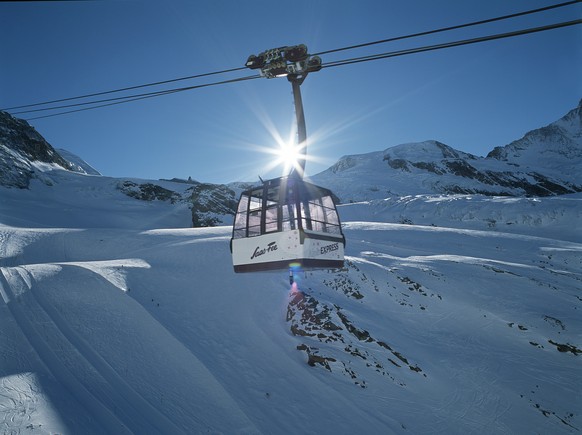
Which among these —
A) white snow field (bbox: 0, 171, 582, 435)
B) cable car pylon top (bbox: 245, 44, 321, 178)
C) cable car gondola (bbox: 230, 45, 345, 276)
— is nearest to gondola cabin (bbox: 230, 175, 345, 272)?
cable car gondola (bbox: 230, 45, 345, 276)

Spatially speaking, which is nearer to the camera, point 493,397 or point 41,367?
point 41,367

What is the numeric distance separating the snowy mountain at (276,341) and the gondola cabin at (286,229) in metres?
4.65

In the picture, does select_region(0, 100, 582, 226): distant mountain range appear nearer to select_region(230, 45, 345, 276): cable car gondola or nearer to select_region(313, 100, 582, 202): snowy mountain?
select_region(313, 100, 582, 202): snowy mountain

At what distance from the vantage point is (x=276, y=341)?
47.0ft

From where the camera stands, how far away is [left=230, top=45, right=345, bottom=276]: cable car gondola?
920 cm

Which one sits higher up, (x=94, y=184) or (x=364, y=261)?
(x=94, y=184)

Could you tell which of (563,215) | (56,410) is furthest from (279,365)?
(563,215)

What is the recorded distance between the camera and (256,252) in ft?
32.3

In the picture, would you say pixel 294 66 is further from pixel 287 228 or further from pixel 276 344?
pixel 276 344

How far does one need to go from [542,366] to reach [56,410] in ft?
66.2

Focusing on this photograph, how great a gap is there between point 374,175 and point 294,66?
431 ft

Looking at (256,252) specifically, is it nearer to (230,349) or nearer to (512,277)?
(230,349)

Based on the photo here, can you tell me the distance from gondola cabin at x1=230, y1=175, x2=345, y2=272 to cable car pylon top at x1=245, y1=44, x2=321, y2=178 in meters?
2.06

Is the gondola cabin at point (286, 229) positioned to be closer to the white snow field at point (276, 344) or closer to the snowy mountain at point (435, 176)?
the white snow field at point (276, 344)
